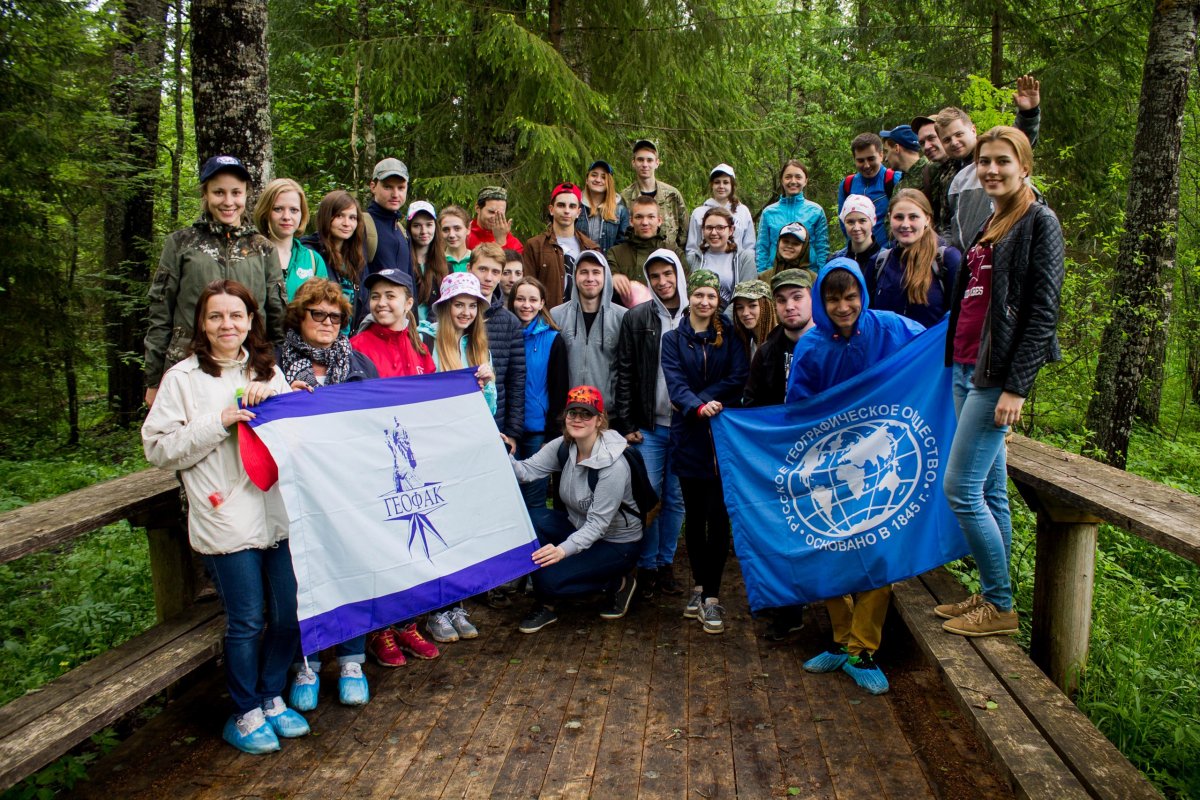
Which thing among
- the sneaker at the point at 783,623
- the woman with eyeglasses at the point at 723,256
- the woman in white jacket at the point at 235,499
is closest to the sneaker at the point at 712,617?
the sneaker at the point at 783,623

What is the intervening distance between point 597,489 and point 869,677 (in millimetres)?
1916

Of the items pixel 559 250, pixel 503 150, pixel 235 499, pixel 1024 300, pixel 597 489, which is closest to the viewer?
pixel 1024 300

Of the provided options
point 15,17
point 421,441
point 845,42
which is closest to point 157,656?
point 421,441

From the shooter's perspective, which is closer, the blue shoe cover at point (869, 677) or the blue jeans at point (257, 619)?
the blue jeans at point (257, 619)

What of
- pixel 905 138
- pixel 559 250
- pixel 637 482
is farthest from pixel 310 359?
pixel 905 138

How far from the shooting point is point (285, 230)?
4.80 m

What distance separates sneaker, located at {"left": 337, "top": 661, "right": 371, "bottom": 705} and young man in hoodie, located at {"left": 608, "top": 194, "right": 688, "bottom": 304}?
11.6ft

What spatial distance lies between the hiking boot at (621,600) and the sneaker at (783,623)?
3.12 ft

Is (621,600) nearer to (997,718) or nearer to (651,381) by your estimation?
(651,381)

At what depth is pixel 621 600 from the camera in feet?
18.3

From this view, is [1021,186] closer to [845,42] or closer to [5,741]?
[5,741]

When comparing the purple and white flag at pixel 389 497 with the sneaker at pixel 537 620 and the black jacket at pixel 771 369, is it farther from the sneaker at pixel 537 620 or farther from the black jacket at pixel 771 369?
the black jacket at pixel 771 369

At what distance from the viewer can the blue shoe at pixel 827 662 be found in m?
4.66

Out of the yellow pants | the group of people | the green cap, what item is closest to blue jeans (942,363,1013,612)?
the group of people
